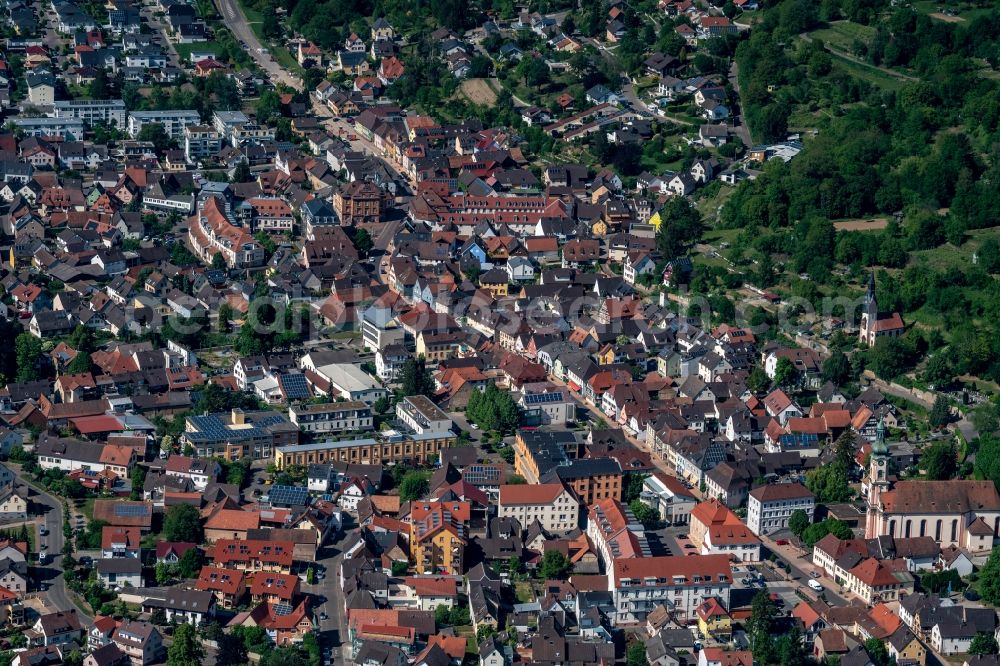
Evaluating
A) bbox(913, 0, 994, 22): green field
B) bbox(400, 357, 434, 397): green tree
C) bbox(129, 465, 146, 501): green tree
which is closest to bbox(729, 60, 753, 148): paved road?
bbox(913, 0, 994, 22): green field

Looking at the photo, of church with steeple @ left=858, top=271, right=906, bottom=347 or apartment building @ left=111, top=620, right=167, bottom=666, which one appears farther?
church with steeple @ left=858, top=271, right=906, bottom=347

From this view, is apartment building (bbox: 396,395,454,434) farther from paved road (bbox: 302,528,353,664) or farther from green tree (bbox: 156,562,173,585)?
green tree (bbox: 156,562,173,585)

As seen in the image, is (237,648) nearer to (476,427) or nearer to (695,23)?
(476,427)

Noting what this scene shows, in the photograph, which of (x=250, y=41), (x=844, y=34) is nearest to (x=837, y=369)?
(x=844, y=34)

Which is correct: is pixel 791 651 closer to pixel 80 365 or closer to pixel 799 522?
pixel 799 522

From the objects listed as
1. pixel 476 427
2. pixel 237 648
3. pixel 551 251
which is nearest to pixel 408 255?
pixel 551 251

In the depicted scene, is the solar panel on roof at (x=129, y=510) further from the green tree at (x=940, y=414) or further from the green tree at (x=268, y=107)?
the green tree at (x=268, y=107)

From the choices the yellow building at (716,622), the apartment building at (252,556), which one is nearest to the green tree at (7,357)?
the apartment building at (252,556)
